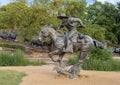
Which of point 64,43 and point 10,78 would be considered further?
point 64,43

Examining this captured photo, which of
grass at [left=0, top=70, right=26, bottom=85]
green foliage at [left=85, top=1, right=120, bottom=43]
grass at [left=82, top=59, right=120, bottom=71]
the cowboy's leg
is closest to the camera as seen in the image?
grass at [left=0, top=70, right=26, bottom=85]

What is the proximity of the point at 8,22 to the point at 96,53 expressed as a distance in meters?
13.6

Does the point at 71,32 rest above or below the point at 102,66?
above

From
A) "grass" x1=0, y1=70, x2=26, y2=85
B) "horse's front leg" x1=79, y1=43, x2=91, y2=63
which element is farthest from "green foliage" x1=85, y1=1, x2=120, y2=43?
"grass" x1=0, y1=70, x2=26, y2=85

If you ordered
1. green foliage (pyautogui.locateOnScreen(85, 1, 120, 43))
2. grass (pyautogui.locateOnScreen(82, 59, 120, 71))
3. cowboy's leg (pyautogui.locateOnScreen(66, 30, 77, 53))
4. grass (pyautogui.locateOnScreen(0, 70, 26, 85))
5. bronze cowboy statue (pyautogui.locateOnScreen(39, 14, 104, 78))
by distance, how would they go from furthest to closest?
1. green foliage (pyautogui.locateOnScreen(85, 1, 120, 43))
2. grass (pyautogui.locateOnScreen(82, 59, 120, 71))
3. bronze cowboy statue (pyautogui.locateOnScreen(39, 14, 104, 78))
4. cowboy's leg (pyautogui.locateOnScreen(66, 30, 77, 53))
5. grass (pyautogui.locateOnScreen(0, 70, 26, 85))

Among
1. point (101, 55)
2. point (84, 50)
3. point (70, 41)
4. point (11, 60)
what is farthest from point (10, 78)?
point (101, 55)

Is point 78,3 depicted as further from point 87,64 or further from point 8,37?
point 8,37

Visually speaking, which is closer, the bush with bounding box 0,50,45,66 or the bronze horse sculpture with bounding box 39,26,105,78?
the bronze horse sculpture with bounding box 39,26,105,78

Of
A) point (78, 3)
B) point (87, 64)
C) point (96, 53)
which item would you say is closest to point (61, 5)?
point (78, 3)

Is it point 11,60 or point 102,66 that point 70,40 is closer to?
point 102,66

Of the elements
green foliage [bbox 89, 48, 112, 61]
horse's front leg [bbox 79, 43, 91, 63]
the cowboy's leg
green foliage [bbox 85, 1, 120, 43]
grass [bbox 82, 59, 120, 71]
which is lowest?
grass [bbox 82, 59, 120, 71]

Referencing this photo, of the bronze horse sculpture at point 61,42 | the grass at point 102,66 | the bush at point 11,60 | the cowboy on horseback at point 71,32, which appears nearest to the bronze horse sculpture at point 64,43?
the bronze horse sculpture at point 61,42

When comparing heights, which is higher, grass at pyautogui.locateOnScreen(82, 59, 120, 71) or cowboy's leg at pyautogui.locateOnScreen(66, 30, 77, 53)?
cowboy's leg at pyautogui.locateOnScreen(66, 30, 77, 53)

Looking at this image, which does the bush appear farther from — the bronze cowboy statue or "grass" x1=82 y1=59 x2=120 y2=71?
the bronze cowboy statue
